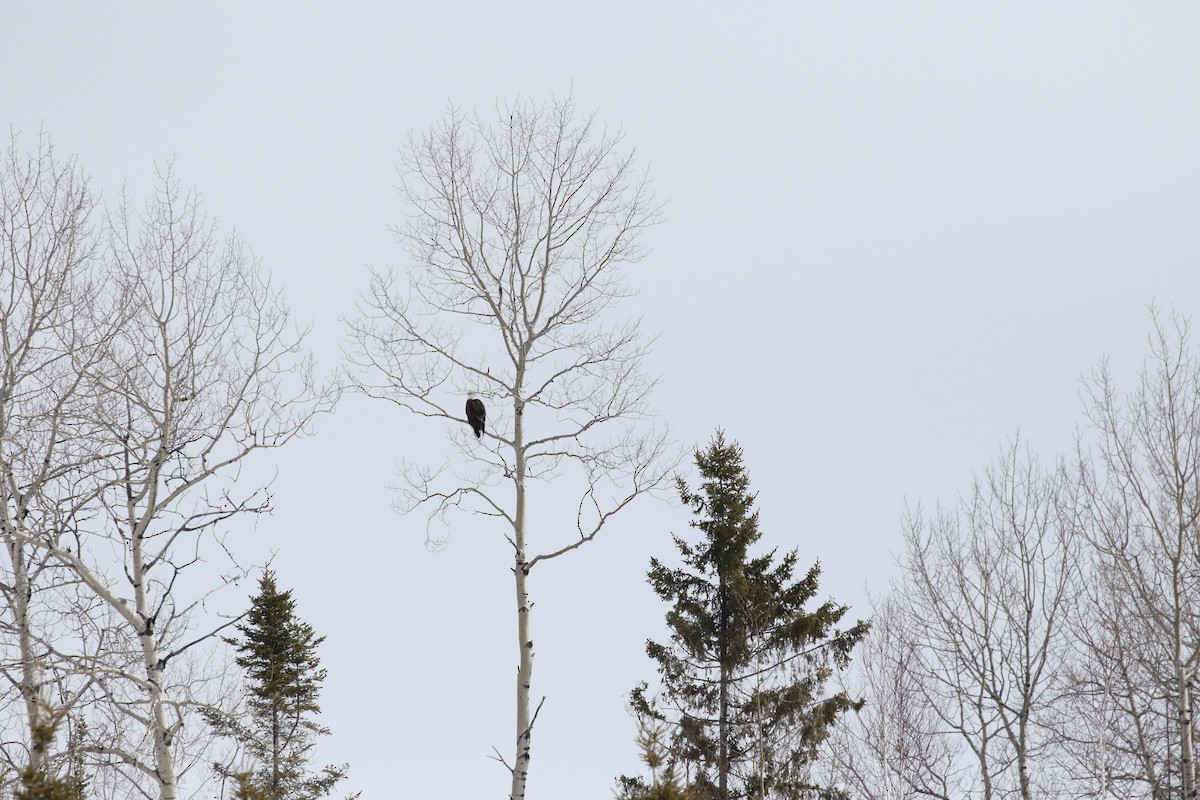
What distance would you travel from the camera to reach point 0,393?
1258 cm

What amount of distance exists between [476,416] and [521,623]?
2930 mm

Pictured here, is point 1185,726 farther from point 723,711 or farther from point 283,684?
point 283,684

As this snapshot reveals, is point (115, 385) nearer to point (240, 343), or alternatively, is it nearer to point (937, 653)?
point (240, 343)

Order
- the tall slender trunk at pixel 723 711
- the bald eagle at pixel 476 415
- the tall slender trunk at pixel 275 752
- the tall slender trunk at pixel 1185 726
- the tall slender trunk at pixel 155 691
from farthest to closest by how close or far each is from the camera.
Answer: the tall slender trunk at pixel 275 752
the tall slender trunk at pixel 723 711
the tall slender trunk at pixel 1185 726
the bald eagle at pixel 476 415
the tall slender trunk at pixel 155 691

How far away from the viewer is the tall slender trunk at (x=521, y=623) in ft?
41.3

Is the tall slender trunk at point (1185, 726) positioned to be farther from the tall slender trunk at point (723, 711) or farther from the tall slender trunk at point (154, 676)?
the tall slender trunk at point (154, 676)

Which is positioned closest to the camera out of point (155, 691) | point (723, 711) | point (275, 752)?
point (155, 691)

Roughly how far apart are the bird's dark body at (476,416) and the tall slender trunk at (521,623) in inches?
18.2

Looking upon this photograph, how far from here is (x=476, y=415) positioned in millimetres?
14477

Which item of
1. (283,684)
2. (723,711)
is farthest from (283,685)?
(723,711)

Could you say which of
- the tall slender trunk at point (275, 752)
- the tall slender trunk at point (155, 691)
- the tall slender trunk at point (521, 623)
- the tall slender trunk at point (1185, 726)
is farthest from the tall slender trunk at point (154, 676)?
the tall slender trunk at point (1185, 726)

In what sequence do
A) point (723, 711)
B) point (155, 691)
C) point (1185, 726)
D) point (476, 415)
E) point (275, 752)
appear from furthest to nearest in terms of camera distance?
point (275, 752), point (723, 711), point (1185, 726), point (476, 415), point (155, 691)

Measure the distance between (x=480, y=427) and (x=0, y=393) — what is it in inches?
229

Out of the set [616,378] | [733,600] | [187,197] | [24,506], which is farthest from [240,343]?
[733,600]
